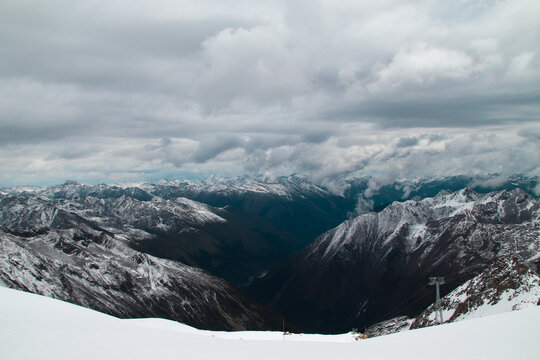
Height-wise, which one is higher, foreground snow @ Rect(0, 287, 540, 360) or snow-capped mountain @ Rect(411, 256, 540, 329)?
foreground snow @ Rect(0, 287, 540, 360)

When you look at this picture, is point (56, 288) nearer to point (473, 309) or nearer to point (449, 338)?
point (473, 309)

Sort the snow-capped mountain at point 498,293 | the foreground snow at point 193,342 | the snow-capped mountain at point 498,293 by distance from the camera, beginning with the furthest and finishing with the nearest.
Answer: the snow-capped mountain at point 498,293 → the snow-capped mountain at point 498,293 → the foreground snow at point 193,342

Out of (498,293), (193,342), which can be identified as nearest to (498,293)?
(498,293)

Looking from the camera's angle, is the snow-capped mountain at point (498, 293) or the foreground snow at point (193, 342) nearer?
the foreground snow at point (193, 342)

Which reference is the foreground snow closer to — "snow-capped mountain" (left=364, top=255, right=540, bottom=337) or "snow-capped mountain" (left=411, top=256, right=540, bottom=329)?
"snow-capped mountain" (left=364, top=255, right=540, bottom=337)

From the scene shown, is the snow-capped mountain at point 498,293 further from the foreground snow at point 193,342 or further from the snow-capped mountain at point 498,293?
the foreground snow at point 193,342

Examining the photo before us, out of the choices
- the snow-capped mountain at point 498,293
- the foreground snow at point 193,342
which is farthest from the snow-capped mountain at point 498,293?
the foreground snow at point 193,342

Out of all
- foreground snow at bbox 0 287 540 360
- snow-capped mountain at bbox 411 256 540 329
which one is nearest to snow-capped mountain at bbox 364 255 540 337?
snow-capped mountain at bbox 411 256 540 329

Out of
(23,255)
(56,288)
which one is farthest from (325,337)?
(23,255)

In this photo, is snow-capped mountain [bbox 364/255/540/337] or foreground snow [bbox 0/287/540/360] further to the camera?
snow-capped mountain [bbox 364/255/540/337]
